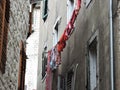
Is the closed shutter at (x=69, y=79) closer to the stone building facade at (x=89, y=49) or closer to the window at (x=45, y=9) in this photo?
the stone building facade at (x=89, y=49)

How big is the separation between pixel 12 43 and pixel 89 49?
2514 millimetres

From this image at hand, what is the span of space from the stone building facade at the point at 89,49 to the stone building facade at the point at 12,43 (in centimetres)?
177

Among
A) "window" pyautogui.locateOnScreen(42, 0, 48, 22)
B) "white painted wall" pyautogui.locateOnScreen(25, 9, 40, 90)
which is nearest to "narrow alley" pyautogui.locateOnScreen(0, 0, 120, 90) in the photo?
"window" pyautogui.locateOnScreen(42, 0, 48, 22)

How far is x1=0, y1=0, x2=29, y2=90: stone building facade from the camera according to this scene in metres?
10.0

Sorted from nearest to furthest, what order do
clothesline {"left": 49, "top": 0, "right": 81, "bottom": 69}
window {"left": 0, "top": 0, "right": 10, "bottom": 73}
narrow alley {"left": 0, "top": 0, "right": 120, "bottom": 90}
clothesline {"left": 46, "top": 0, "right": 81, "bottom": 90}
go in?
window {"left": 0, "top": 0, "right": 10, "bottom": 73} → narrow alley {"left": 0, "top": 0, "right": 120, "bottom": 90} → clothesline {"left": 46, "top": 0, "right": 81, "bottom": 90} → clothesline {"left": 49, "top": 0, "right": 81, "bottom": 69}

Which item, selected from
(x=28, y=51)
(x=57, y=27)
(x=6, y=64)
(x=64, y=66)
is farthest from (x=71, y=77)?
(x=28, y=51)

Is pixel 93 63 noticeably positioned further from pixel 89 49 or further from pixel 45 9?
pixel 45 9

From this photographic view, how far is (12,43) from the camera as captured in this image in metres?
11.4

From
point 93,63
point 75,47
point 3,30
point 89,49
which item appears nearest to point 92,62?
point 93,63

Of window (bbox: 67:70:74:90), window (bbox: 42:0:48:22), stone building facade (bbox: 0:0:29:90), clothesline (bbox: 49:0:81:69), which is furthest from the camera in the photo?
window (bbox: 42:0:48:22)

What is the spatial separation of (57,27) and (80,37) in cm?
475

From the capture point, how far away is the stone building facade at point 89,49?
10688mm

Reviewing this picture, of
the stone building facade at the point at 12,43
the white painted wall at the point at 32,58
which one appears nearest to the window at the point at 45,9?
the white painted wall at the point at 32,58

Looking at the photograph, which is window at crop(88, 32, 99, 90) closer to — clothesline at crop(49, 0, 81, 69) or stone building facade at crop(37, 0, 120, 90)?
stone building facade at crop(37, 0, 120, 90)
